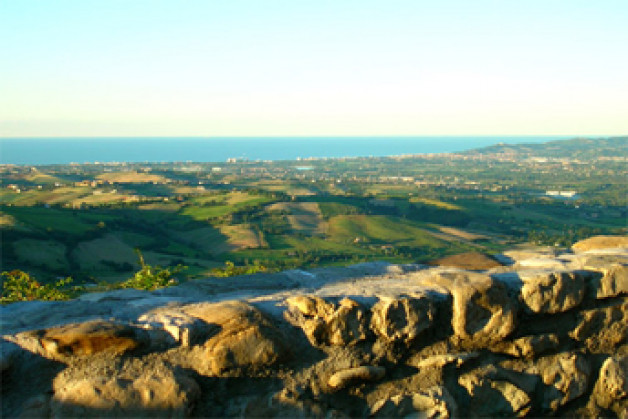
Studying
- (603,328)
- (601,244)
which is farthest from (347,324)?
(601,244)

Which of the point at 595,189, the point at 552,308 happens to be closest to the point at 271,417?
the point at 552,308

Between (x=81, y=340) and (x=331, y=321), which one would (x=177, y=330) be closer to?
(x=81, y=340)

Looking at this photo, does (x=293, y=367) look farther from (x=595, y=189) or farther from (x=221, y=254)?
(x=595, y=189)

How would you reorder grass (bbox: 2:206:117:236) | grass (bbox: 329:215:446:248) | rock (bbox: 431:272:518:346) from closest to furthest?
rock (bbox: 431:272:518:346) < grass (bbox: 2:206:117:236) < grass (bbox: 329:215:446:248)

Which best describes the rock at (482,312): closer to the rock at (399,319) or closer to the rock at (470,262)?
the rock at (399,319)

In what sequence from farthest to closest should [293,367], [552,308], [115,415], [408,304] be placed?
[552,308]
[408,304]
[293,367]
[115,415]

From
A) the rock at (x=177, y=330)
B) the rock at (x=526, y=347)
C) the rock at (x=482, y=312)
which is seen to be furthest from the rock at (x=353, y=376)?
the rock at (x=526, y=347)

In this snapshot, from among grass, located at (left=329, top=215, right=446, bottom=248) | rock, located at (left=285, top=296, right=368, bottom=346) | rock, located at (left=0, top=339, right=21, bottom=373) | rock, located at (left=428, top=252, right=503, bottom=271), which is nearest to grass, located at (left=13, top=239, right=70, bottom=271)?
grass, located at (left=329, top=215, right=446, bottom=248)

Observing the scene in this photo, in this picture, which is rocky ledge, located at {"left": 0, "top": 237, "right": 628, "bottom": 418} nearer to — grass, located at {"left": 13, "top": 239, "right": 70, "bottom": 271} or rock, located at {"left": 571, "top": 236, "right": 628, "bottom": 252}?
rock, located at {"left": 571, "top": 236, "right": 628, "bottom": 252}
